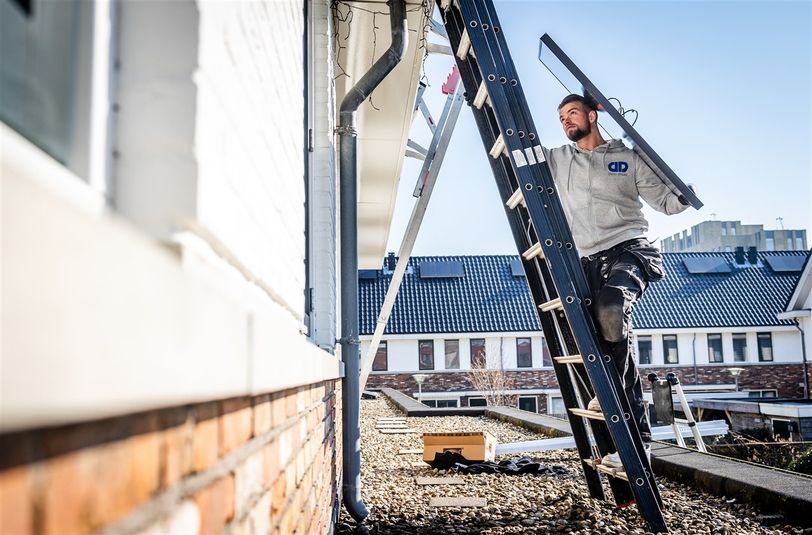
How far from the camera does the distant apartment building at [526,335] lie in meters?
31.4

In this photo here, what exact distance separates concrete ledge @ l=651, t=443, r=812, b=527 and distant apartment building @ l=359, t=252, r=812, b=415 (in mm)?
25861

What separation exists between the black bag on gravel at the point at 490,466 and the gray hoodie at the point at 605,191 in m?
2.00

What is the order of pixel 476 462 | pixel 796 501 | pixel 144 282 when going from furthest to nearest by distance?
pixel 476 462
pixel 796 501
pixel 144 282

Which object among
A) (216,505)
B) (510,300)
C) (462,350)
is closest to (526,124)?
(216,505)

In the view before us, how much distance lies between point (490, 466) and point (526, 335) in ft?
85.9

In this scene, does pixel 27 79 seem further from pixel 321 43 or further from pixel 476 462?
pixel 476 462

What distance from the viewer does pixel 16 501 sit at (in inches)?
15.1

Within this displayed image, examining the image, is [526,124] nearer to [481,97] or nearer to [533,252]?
[481,97]

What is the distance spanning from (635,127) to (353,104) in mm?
1500

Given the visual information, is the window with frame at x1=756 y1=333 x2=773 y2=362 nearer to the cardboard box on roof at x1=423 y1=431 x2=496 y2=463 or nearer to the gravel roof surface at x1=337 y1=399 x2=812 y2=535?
the gravel roof surface at x1=337 y1=399 x2=812 y2=535

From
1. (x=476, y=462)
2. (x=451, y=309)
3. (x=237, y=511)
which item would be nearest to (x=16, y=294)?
(x=237, y=511)

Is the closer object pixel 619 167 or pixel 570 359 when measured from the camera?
pixel 570 359

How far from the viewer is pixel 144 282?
0.50m

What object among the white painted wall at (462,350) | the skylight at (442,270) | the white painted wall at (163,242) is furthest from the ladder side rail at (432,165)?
the skylight at (442,270)
